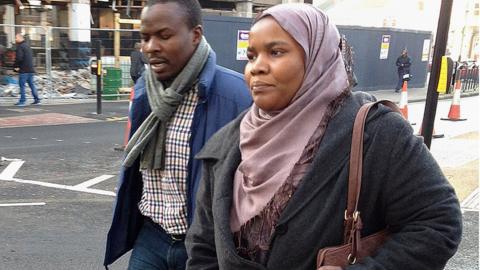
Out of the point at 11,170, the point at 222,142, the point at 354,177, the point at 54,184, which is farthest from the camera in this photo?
the point at 11,170

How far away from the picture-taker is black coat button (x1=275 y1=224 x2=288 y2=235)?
1459mm

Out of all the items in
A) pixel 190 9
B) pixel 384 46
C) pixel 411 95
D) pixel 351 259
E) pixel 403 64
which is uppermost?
pixel 190 9

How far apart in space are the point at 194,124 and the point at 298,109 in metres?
0.92

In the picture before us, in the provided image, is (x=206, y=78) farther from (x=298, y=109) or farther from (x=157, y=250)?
(x=298, y=109)

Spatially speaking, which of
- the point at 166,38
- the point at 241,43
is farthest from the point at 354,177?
the point at 241,43

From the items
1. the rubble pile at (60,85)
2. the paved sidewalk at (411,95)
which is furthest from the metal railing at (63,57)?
the paved sidewalk at (411,95)

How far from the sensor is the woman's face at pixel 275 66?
4.92 ft

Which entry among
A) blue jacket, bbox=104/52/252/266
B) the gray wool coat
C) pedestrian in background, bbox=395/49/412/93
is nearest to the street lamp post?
blue jacket, bbox=104/52/252/266

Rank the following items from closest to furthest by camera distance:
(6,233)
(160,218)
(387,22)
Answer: (160,218) → (6,233) → (387,22)

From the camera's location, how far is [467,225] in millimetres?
5613

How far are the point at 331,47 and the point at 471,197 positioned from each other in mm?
5856

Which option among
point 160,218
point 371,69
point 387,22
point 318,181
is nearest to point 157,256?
point 160,218

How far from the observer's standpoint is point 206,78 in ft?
7.68

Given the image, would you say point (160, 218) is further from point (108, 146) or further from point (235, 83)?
point (108, 146)
